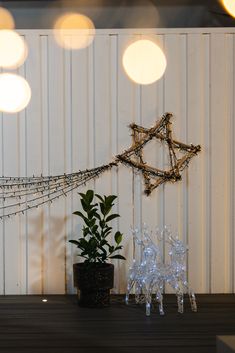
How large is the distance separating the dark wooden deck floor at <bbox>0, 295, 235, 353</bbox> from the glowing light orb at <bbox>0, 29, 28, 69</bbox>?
57.6 inches

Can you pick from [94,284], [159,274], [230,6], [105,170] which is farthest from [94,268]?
[230,6]

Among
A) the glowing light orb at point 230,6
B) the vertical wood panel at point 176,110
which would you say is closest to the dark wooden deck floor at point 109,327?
the vertical wood panel at point 176,110

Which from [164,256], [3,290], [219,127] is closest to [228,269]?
[164,256]

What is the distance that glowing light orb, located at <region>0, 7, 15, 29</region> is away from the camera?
11.5ft

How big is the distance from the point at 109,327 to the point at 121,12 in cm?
209

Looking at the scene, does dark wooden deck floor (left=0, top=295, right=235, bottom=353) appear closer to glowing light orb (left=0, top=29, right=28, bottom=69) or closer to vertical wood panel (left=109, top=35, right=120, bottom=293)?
vertical wood panel (left=109, top=35, right=120, bottom=293)

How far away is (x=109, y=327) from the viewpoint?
2590mm

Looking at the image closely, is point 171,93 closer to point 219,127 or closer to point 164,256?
point 219,127

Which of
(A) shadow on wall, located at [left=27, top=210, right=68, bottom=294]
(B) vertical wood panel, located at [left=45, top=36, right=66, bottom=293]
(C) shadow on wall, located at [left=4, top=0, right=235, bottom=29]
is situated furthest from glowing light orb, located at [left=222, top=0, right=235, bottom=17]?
(A) shadow on wall, located at [left=27, top=210, right=68, bottom=294]

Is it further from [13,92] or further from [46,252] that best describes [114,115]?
[46,252]

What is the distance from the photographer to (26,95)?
336 centimetres

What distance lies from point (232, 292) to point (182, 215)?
0.59m

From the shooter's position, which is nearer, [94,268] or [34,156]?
[94,268]

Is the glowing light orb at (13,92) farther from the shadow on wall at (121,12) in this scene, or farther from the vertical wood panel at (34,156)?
the shadow on wall at (121,12)
